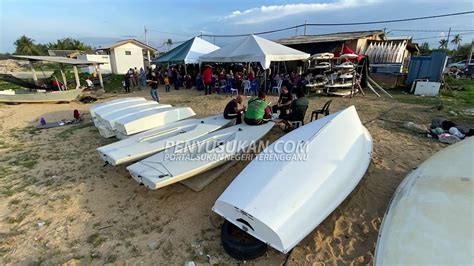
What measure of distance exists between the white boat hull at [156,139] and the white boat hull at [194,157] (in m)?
0.27

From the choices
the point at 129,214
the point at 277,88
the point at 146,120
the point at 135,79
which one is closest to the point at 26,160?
the point at 146,120

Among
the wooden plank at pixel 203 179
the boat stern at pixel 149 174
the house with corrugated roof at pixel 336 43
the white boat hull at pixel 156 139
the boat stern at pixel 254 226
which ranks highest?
the house with corrugated roof at pixel 336 43

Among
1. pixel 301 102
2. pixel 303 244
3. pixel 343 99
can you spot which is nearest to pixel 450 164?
pixel 303 244

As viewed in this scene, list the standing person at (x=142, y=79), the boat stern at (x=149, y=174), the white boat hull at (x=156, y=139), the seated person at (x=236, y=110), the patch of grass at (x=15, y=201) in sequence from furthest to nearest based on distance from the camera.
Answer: the standing person at (x=142, y=79)
the seated person at (x=236, y=110)
the white boat hull at (x=156, y=139)
the patch of grass at (x=15, y=201)
the boat stern at (x=149, y=174)

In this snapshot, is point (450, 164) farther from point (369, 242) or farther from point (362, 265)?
point (362, 265)

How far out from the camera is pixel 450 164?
3291 millimetres

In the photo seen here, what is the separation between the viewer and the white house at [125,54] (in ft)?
72.0

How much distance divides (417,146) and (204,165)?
4841 mm

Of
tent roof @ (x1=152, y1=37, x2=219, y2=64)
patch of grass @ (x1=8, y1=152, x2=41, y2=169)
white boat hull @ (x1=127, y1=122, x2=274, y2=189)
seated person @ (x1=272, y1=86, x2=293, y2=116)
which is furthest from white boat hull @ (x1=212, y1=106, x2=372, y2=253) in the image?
tent roof @ (x1=152, y1=37, x2=219, y2=64)

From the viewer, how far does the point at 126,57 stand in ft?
74.0

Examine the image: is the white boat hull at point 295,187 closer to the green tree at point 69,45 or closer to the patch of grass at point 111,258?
the patch of grass at point 111,258

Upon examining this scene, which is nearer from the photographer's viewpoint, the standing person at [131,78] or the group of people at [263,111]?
the group of people at [263,111]

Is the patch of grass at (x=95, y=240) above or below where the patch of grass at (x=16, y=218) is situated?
above

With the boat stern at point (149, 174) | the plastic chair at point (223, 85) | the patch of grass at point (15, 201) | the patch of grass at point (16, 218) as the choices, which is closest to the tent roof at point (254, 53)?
the plastic chair at point (223, 85)
